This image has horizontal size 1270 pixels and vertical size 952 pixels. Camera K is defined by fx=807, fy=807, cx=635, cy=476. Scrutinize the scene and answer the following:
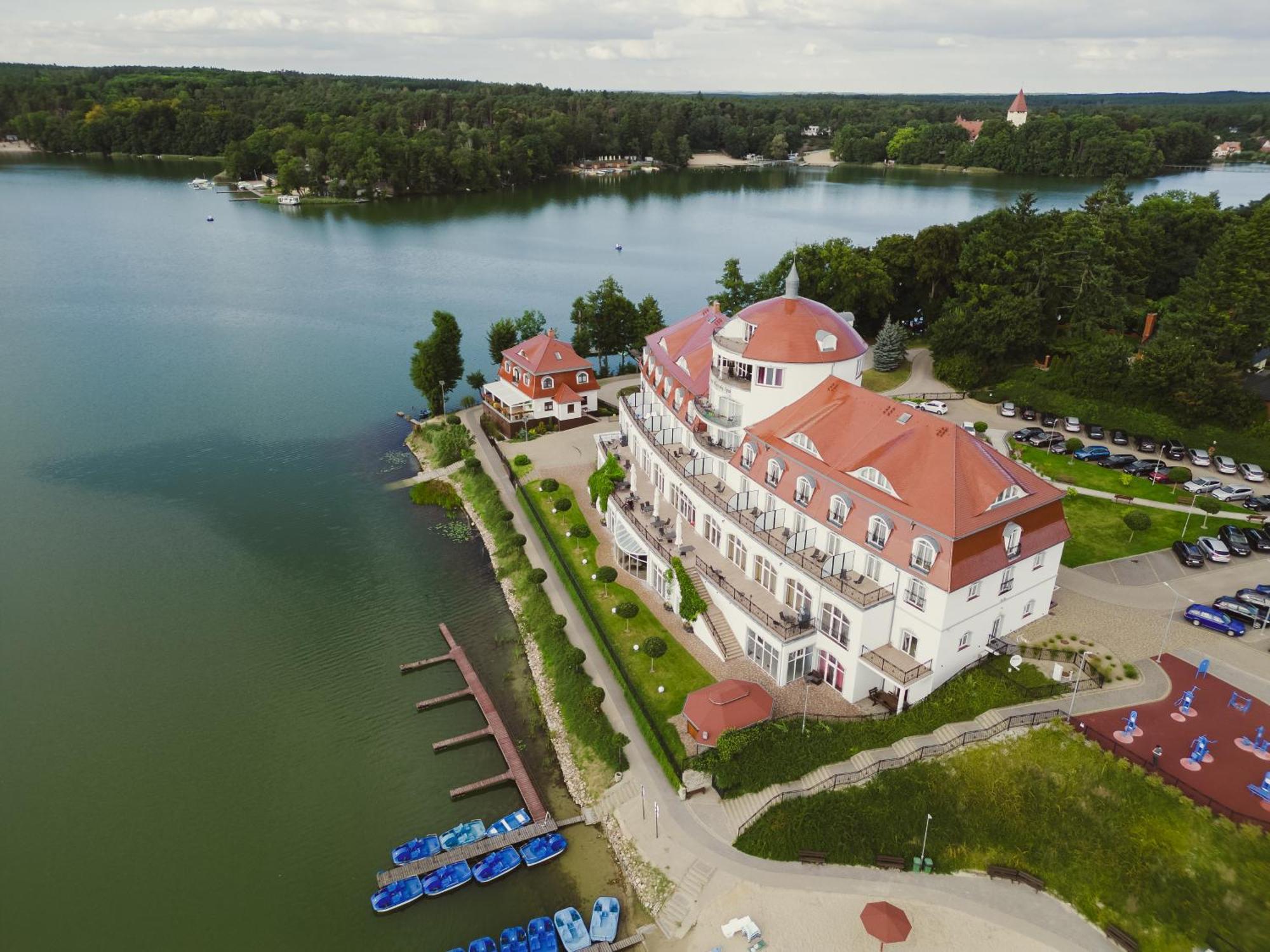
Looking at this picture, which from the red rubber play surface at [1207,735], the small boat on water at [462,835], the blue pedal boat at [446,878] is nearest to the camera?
the red rubber play surface at [1207,735]

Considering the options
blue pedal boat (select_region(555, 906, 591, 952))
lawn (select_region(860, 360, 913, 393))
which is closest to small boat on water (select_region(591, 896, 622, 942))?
blue pedal boat (select_region(555, 906, 591, 952))

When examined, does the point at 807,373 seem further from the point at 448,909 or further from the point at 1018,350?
the point at 1018,350

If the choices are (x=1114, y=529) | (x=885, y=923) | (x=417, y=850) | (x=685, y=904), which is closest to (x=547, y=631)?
(x=417, y=850)

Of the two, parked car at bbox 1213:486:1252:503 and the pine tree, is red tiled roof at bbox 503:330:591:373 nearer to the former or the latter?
the pine tree

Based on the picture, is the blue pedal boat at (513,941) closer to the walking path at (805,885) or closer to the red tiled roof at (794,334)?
the walking path at (805,885)

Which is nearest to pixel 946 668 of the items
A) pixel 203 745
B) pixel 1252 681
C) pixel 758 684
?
pixel 758 684

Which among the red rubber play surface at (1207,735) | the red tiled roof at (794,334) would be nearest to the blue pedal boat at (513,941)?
the red rubber play surface at (1207,735)

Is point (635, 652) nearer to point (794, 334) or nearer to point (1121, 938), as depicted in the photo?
point (794, 334)
